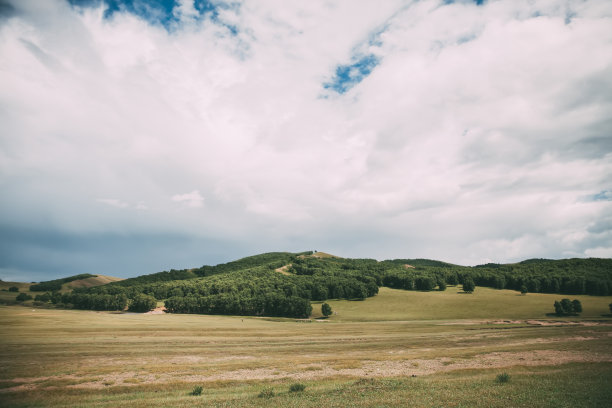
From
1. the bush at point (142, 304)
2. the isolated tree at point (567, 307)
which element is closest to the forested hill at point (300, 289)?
the bush at point (142, 304)

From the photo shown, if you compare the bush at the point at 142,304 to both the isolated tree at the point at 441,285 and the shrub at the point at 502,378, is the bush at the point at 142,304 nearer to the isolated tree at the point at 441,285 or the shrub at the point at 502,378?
the shrub at the point at 502,378

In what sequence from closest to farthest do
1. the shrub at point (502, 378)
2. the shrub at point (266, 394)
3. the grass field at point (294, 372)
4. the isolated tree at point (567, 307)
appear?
the grass field at point (294, 372), the shrub at point (266, 394), the shrub at point (502, 378), the isolated tree at point (567, 307)

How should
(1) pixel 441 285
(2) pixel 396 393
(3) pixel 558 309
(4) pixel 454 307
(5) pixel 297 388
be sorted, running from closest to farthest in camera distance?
(2) pixel 396 393, (5) pixel 297 388, (3) pixel 558 309, (4) pixel 454 307, (1) pixel 441 285

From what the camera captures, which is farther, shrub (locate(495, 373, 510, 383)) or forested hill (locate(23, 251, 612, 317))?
forested hill (locate(23, 251, 612, 317))

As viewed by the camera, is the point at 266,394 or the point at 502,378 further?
the point at 502,378

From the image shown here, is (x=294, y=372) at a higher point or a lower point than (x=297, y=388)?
lower

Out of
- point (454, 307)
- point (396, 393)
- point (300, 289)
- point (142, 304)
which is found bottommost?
point (454, 307)

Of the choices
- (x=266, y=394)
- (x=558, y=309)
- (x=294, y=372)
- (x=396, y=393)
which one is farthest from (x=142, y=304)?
(x=558, y=309)

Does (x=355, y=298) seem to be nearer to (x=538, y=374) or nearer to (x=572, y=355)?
(x=572, y=355)

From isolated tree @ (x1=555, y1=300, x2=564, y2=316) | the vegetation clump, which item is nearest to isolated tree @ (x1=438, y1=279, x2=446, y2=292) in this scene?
isolated tree @ (x1=555, y1=300, x2=564, y2=316)

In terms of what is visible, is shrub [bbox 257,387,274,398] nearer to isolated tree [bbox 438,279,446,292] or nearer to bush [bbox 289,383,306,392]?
bush [bbox 289,383,306,392]

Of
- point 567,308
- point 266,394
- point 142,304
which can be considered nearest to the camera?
point 266,394

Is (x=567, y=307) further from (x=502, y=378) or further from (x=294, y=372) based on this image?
(x=294, y=372)

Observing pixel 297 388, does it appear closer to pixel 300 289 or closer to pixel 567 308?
pixel 567 308
